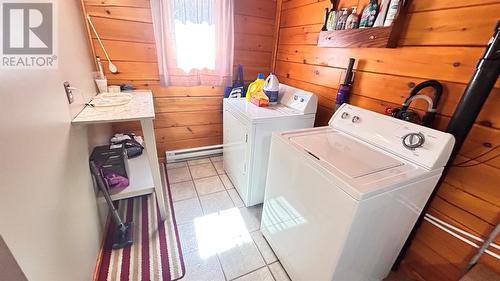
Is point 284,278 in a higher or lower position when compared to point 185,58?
lower

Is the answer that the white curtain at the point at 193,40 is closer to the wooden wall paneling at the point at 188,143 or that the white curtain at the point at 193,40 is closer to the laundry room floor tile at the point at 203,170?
the wooden wall paneling at the point at 188,143

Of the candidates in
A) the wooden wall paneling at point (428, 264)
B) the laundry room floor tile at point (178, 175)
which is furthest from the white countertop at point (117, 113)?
the wooden wall paneling at point (428, 264)

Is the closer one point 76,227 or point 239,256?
point 76,227

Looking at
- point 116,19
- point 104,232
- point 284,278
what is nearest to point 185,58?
point 116,19

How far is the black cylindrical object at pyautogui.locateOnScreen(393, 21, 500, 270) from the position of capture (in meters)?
→ 0.84

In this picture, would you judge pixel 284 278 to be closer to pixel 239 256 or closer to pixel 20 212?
pixel 239 256

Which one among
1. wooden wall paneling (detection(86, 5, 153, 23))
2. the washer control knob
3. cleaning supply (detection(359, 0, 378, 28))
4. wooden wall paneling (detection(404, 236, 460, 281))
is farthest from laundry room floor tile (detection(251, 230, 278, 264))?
wooden wall paneling (detection(86, 5, 153, 23))

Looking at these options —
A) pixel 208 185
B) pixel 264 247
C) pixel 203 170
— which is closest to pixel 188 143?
pixel 203 170

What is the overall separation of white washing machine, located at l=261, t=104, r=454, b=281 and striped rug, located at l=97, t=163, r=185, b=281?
0.75 m

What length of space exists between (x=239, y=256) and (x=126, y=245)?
79 cm

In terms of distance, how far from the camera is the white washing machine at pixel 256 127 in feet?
5.11

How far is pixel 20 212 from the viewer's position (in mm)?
637

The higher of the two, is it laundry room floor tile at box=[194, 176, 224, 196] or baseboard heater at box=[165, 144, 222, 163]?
baseboard heater at box=[165, 144, 222, 163]

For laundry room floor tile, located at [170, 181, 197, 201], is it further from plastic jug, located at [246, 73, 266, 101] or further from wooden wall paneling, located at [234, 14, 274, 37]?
wooden wall paneling, located at [234, 14, 274, 37]
